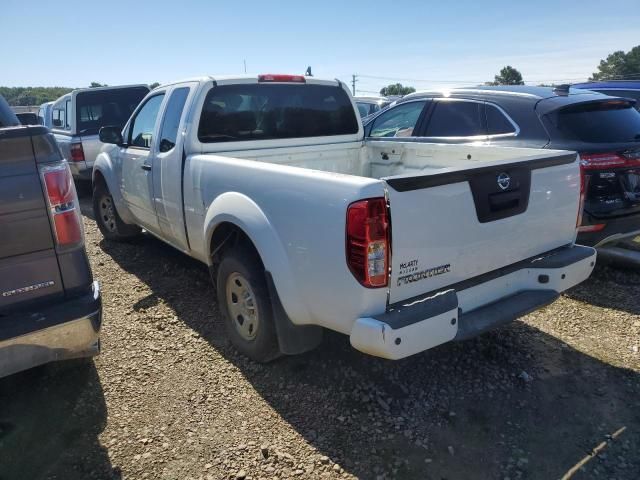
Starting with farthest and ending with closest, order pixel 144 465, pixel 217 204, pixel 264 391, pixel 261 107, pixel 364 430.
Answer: pixel 261 107 < pixel 217 204 < pixel 264 391 < pixel 364 430 < pixel 144 465

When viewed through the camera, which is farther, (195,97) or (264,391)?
(195,97)

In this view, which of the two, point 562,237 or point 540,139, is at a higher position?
point 540,139

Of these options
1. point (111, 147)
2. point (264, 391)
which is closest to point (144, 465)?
point (264, 391)

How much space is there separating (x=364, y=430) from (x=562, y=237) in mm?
1876

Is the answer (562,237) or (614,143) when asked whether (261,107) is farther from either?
(614,143)

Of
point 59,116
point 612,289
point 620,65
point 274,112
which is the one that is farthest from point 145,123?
point 620,65

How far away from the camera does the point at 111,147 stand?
18.6ft

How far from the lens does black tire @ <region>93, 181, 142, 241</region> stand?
5.93 meters

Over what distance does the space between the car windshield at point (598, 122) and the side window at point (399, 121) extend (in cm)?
176

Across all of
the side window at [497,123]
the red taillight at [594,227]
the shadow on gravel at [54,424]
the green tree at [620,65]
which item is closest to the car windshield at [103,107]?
the shadow on gravel at [54,424]

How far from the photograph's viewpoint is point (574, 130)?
4566mm

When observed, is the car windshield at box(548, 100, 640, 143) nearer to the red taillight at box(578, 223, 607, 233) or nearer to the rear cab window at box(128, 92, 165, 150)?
the red taillight at box(578, 223, 607, 233)

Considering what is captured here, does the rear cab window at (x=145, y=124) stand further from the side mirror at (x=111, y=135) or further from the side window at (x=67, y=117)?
the side window at (x=67, y=117)

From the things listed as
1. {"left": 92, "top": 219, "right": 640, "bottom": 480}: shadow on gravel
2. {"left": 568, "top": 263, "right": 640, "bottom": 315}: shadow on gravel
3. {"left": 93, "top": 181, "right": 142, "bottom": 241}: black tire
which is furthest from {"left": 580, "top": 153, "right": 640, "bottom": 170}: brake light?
{"left": 93, "top": 181, "right": 142, "bottom": 241}: black tire
